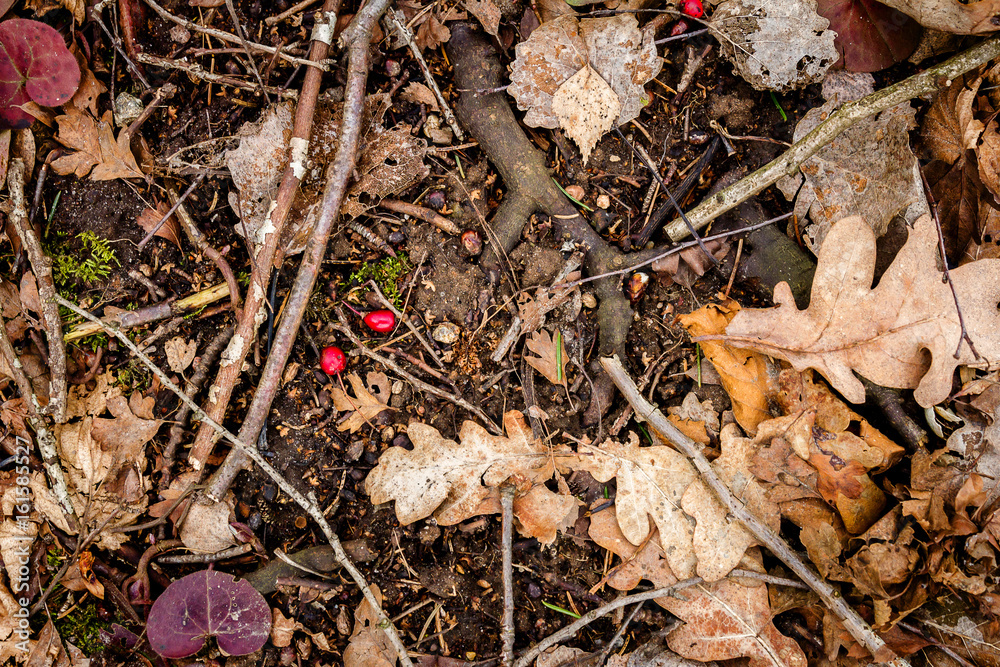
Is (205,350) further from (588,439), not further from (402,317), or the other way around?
(588,439)

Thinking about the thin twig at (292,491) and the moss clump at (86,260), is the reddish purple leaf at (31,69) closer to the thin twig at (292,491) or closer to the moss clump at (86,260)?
the moss clump at (86,260)

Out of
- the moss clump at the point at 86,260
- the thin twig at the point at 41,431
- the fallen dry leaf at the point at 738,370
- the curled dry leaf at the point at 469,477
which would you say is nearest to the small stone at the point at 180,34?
the moss clump at the point at 86,260

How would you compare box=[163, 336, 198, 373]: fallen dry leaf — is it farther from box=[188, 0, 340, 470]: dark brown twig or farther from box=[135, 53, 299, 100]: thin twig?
box=[135, 53, 299, 100]: thin twig

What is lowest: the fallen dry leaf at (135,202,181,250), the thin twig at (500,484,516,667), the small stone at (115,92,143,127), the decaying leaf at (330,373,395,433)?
the thin twig at (500,484,516,667)

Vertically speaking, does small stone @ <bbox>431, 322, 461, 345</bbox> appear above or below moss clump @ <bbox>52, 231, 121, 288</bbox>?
below

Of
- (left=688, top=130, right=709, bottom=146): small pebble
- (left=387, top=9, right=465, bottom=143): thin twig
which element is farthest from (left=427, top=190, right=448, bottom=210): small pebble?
(left=688, top=130, right=709, bottom=146): small pebble

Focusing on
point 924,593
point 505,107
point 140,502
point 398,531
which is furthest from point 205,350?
point 924,593

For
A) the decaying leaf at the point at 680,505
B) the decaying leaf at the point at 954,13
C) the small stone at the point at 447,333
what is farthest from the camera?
the small stone at the point at 447,333
